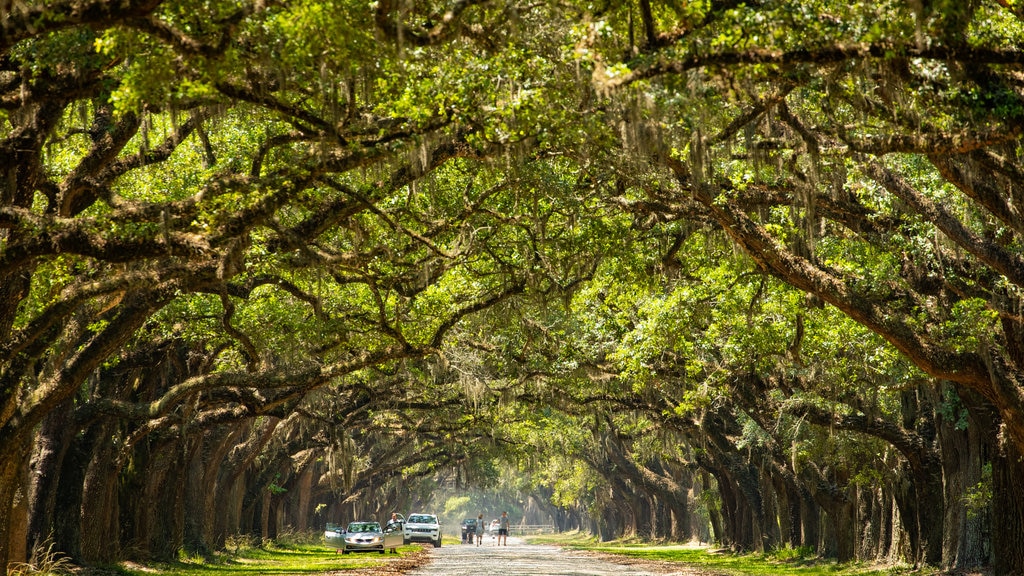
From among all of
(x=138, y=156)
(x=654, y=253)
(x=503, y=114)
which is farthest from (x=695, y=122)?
Answer: (x=654, y=253)

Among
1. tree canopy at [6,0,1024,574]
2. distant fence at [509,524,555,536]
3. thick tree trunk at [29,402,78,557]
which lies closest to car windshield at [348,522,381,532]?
tree canopy at [6,0,1024,574]

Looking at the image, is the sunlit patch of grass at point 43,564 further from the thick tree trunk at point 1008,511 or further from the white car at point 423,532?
the white car at point 423,532

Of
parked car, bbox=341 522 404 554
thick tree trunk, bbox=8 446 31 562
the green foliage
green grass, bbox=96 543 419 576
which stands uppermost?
the green foliage

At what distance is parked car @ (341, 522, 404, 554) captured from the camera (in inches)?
1574

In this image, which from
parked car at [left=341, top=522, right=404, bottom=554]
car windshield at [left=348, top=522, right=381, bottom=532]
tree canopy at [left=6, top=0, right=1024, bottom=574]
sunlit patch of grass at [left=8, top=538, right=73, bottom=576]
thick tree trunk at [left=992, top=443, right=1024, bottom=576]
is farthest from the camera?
car windshield at [left=348, top=522, right=381, bottom=532]

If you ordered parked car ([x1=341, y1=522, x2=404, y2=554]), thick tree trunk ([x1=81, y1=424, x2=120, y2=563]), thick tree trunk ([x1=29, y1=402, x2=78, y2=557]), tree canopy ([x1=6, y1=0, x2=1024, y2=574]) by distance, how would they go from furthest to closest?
parked car ([x1=341, y1=522, x2=404, y2=554])
thick tree trunk ([x1=81, y1=424, x2=120, y2=563])
thick tree trunk ([x1=29, y1=402, x2=78, y2=557])
tree canopy ([x1=6, y1=0, x2=1024, y2=574])

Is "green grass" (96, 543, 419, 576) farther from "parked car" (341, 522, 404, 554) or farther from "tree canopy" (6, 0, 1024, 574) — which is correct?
"parked car" (341, 522, 404, 554)

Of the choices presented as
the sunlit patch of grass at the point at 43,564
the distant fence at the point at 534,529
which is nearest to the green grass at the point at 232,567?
the sunlit patch of grass at the point at 43,564

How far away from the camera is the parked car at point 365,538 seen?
1574 inches

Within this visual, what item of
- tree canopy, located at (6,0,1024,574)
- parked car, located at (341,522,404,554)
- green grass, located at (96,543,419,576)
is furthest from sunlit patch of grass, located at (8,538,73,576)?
parked car, located at (341,522,404,554)

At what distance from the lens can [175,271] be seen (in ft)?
37.0

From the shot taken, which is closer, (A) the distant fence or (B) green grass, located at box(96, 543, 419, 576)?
(B) green grass, located at box(96, 543, 419, 576)

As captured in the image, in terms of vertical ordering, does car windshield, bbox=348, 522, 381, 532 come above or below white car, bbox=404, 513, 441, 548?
above

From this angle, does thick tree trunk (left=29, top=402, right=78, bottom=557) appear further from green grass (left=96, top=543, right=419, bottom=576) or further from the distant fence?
the distant fence
